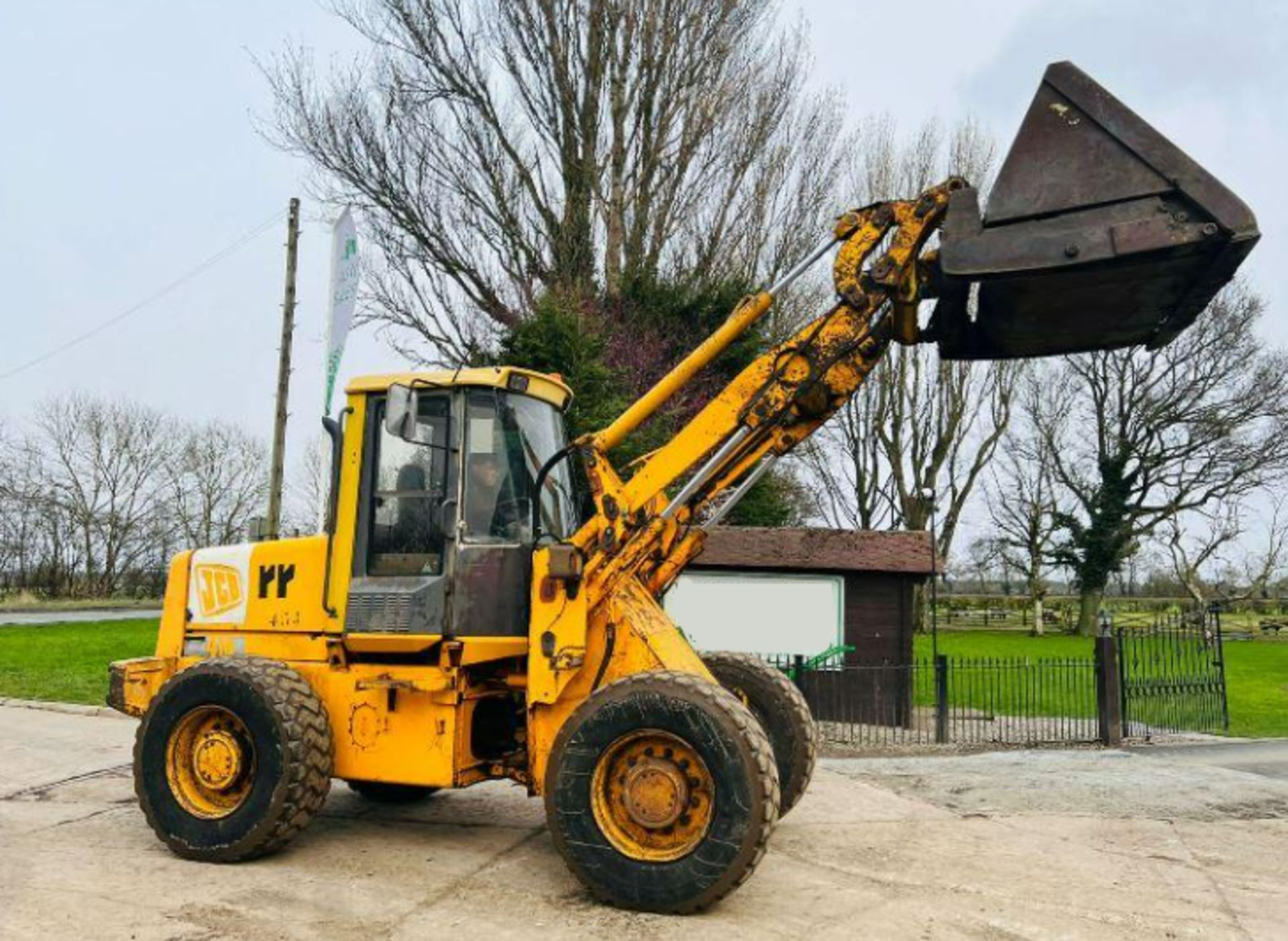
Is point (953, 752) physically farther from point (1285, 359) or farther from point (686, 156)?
point (1285, 359)

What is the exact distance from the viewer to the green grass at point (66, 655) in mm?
13781

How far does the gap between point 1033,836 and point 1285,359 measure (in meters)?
35.1

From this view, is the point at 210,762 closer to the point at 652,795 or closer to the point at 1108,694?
the point at 652,795

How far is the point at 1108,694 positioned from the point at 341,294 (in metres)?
10.9

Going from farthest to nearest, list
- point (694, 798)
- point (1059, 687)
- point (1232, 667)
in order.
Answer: point (1232, 667) → point (1059, 687) → point (694, 798)

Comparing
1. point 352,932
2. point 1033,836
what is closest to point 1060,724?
point 1033,836

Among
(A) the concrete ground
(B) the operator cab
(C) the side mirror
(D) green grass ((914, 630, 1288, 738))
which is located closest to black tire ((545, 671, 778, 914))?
(A) the concrete ground

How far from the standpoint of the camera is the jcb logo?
6910 mm

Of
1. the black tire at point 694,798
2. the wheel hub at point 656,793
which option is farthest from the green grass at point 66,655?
the wheel hub at point 656,793

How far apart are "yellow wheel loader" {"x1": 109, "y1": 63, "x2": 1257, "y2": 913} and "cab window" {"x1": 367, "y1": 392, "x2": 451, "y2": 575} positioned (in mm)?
16

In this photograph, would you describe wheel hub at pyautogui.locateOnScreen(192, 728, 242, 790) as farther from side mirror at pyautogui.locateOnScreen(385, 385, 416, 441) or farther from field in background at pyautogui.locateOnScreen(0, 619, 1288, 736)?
field in background at pyautogui.locateOnScreen(0, 619, 1288, 736)

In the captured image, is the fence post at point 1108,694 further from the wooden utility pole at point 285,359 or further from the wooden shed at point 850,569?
the wooden utility pole at point 285,359

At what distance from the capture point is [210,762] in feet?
20.3

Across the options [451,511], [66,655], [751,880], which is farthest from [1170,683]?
[66,655]
